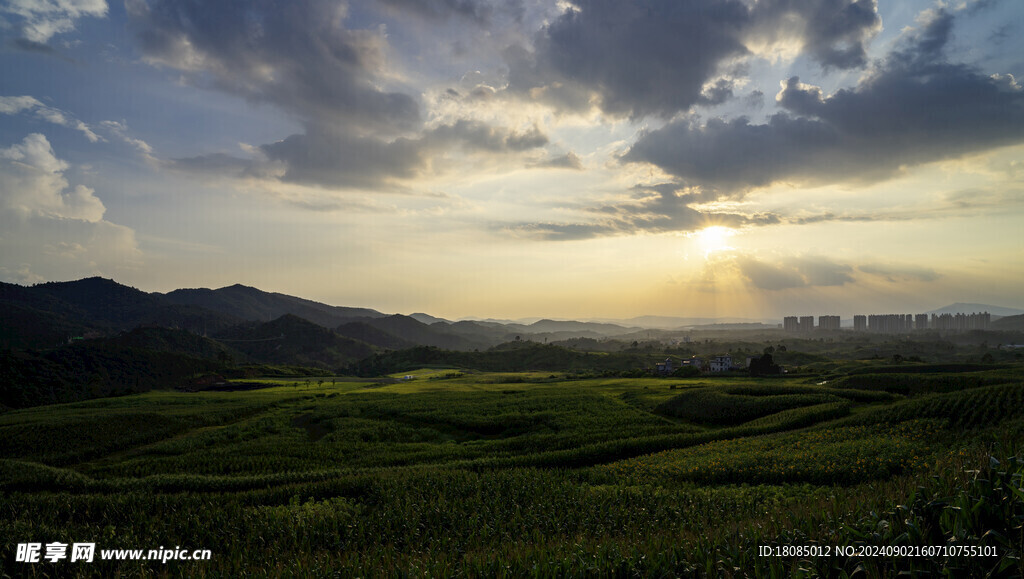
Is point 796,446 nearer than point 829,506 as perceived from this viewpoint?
No

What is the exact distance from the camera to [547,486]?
68.0 feet

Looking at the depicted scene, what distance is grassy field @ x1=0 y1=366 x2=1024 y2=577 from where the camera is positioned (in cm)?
703

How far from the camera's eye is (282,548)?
45.6 ft

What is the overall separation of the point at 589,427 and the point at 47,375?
119m

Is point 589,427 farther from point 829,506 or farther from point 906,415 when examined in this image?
point 829,506

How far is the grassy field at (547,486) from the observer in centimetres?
703

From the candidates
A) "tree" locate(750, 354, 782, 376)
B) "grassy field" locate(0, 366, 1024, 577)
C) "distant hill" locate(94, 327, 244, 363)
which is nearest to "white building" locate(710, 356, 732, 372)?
"tree" locate(750, 354, 782, 376)

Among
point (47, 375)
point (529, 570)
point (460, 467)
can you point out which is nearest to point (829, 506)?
point (529, 570)

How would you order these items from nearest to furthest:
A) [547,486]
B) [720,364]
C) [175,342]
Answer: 1. [547,486]
2. [720,364]
3. [175,342]

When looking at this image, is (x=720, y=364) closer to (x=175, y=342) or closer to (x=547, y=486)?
(x=547, y=486)

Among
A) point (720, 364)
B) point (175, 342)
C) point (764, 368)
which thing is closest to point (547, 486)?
point (764, 368)

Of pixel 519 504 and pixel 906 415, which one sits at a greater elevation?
pixel 906 415

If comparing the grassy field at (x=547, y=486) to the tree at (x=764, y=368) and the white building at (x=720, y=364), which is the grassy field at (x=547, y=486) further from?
the white building at (x=720, y=364)

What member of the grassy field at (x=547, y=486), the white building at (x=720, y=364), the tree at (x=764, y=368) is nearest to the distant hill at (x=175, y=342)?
the grassy field at (x=547, y=486)
